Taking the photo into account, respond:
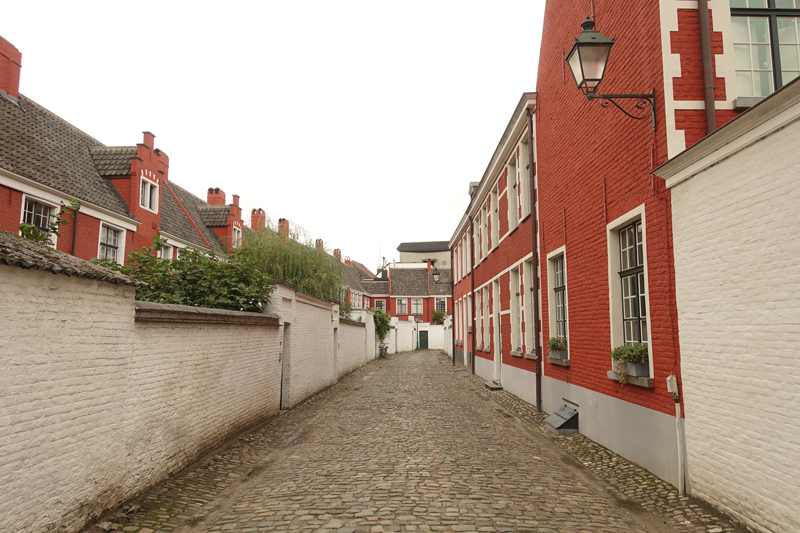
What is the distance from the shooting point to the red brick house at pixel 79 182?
50.0 ft

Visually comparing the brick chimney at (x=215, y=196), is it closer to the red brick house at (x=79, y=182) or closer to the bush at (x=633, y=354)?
the red brick house at (x=79, y=182)

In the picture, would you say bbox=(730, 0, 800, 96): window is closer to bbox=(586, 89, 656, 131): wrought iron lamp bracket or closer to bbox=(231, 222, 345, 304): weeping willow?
bbox=(586, 89, 656, 131): wrought iron lamp bracket

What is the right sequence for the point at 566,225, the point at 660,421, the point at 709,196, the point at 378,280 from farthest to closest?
the point at 378,280, the point at 566,225, the point at 660,421, the point at 709,196

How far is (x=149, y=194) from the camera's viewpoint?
21.8m

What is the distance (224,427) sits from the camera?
7.84 meters

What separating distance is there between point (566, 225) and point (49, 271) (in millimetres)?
8177

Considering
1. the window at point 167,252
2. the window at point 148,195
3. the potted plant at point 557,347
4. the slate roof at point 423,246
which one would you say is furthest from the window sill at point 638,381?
the slate roof at point 423,246

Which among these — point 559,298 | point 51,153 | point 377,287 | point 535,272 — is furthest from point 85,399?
point 377,287

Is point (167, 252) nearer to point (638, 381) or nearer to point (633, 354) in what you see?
point (633, 354)

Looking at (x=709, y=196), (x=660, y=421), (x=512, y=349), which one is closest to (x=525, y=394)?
(x=512, y=349)

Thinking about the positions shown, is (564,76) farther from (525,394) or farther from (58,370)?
(58,370)

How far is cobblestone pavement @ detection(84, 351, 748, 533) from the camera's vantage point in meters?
4.70

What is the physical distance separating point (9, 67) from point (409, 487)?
1807cm

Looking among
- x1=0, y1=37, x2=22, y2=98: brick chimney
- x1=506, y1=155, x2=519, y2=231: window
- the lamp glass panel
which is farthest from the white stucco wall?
x1=0, y1=37, x2=22, y2=98: brick chimney
